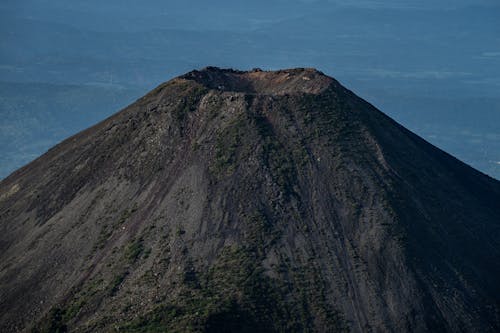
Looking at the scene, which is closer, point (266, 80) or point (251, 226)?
point (251, 226)

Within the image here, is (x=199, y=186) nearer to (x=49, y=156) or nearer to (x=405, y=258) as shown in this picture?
(x=405, y=258)

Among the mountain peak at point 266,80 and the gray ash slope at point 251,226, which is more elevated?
the mountain peak at point 266,80

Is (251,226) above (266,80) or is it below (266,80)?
below

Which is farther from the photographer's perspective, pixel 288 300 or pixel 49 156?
pixel 49 156

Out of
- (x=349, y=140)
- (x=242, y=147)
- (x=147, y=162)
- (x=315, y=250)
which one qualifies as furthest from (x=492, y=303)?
(x=147, y=162)

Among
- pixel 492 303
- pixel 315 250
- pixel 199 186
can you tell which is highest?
pixel 199 186
